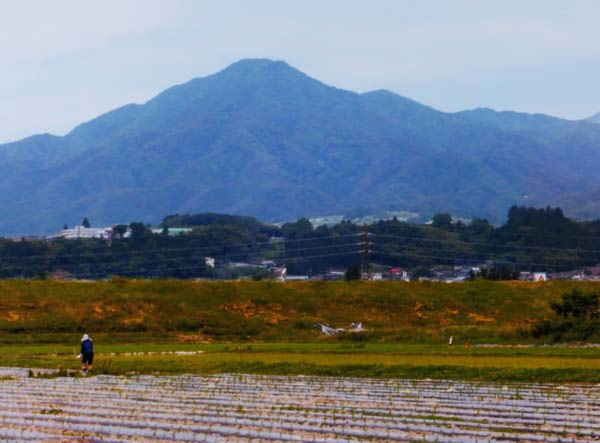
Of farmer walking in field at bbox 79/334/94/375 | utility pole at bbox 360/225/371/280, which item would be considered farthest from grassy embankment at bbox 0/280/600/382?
utility pole at bbox 360/225/371/280

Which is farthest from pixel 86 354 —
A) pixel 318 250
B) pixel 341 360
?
pixel 318 250

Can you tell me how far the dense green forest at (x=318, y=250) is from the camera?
415ft

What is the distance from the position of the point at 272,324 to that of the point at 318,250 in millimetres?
97544

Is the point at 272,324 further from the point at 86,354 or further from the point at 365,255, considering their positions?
the point at 365,255

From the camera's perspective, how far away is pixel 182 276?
133m

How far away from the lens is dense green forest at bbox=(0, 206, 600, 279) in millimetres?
126500

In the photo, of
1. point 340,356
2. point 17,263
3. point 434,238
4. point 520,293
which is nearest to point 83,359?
point 340,356

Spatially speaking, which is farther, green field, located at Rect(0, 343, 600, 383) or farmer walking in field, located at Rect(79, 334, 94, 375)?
farmer walking in field, located at Rect(79, 334, 94, 375)

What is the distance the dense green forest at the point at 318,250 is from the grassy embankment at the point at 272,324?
49513 millimetres

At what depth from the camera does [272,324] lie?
60.6 m

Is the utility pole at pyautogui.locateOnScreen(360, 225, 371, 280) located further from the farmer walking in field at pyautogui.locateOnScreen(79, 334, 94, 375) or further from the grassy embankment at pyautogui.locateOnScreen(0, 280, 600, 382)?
the farmer walking in field at pyautogui.locateOnScreen(79, 334, 94, 375)

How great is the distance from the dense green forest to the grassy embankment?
1949 inches

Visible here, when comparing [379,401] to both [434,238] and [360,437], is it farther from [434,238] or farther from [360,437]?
[434,238]

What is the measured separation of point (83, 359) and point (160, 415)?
46.0ft
